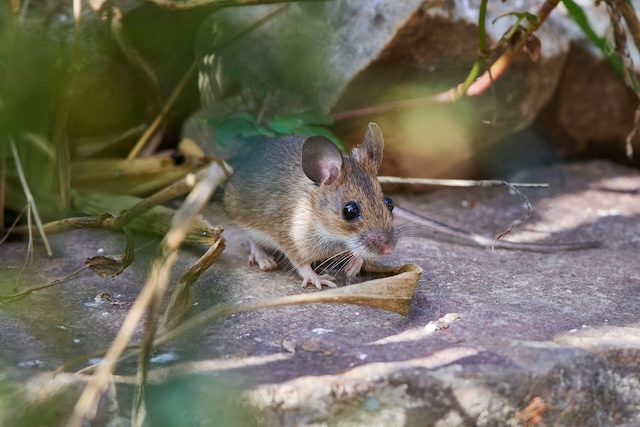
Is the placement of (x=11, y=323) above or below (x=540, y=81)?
below

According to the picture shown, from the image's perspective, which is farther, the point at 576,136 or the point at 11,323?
the point at 576,136

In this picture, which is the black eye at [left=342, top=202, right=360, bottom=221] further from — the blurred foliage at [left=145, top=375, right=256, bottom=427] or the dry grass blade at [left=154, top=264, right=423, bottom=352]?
the blurred foliage at [left=145, top=375, right=256, bottom=427]

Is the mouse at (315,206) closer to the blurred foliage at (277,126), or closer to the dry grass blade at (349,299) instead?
the blurred foliage at (277,126)

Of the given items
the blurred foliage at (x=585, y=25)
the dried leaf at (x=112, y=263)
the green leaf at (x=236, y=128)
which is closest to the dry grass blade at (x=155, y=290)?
the dried leaf at (x=112, y=263)

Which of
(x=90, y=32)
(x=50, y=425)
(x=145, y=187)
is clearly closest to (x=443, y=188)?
(x=145, y=187)

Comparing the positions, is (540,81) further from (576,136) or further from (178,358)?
(178,358)

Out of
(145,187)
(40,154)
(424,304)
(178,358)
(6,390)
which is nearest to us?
(6,390)

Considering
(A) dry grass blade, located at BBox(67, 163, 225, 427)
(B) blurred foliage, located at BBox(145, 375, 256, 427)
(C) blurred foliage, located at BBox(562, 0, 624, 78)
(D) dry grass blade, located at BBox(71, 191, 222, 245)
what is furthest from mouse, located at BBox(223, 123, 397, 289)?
(A) dry grass blade, located at BBox(67, 163, 225, 427)
